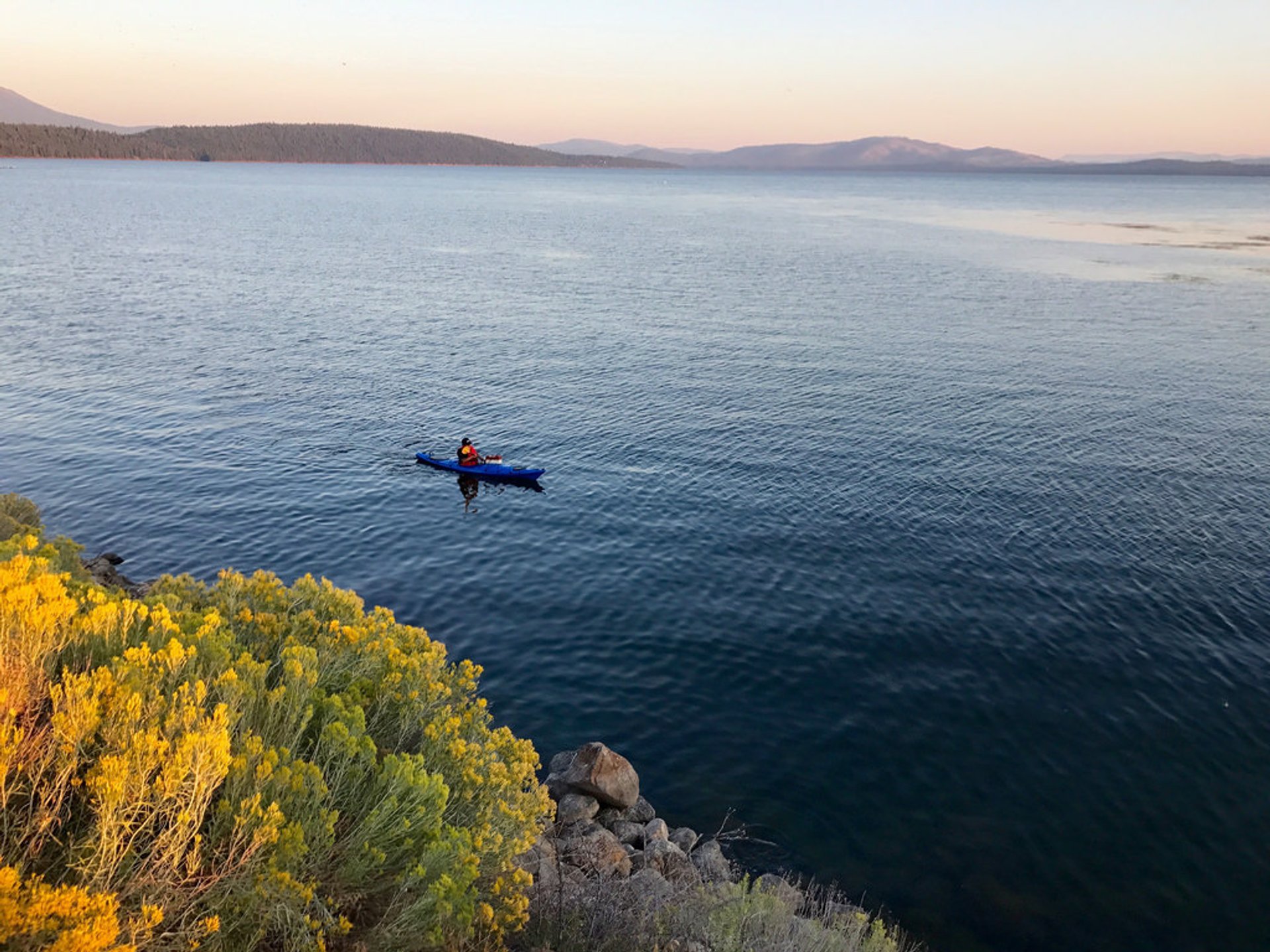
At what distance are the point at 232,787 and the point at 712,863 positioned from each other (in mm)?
14238

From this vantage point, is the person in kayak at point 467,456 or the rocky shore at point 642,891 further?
the person in kayak at point 467,456

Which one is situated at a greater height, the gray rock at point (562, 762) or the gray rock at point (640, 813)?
the gray rock at point (562, 762)

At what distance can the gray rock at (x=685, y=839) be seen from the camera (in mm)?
21859

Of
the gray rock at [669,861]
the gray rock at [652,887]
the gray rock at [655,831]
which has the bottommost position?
the gray rock at [655,831]

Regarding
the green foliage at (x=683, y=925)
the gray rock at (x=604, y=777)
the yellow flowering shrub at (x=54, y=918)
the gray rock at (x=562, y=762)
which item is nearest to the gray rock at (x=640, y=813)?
the gray rock at (x=604, y=777)

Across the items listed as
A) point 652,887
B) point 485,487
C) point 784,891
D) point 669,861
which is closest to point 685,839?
point 669,861

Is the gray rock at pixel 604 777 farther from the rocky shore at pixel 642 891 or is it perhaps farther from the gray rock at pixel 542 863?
the gray rock at pixel 542 863

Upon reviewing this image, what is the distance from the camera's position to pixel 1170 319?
3172 inches

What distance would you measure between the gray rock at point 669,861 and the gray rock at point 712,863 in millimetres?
260

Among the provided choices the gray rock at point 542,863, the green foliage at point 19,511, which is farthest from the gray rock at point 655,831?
the green foliage at point 19,511

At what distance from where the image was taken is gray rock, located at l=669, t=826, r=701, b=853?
21.9 metres

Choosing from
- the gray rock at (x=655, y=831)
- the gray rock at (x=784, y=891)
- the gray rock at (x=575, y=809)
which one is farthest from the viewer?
the gray rock at (x=575, y=809)

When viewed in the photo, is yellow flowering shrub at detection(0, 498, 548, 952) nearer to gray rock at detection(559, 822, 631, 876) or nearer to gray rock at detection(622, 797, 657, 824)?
gray rock at detection(559, 822, 631, 876)

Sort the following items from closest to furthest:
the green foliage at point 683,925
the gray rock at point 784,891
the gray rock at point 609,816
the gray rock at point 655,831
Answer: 1. the green foliage at point 683,925
2. the gray rock at point 784,891
3. the gray rock at point 655,831
4. the gray rock at point 609,816
